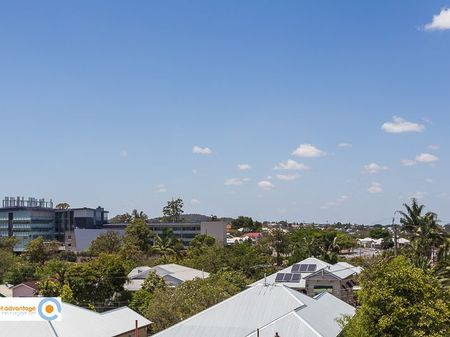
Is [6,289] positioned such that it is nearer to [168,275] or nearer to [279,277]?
[168,275]

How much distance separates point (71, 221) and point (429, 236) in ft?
347

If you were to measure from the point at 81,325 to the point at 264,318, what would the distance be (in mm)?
13033

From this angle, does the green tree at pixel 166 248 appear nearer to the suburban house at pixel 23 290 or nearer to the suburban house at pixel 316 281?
the suburban house at pixel 23 290

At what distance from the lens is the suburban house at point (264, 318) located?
92.7 ft

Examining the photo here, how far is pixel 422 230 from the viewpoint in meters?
46.0

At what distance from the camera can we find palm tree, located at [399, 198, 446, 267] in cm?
4494

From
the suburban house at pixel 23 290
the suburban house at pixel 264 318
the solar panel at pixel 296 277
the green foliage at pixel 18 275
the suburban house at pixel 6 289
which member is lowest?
the suburban house at pixel 6 289

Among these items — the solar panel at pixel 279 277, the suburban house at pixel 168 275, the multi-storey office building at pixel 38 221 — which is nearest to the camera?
the solar panel at pixel 279 277

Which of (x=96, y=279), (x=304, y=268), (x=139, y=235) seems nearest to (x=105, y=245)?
(x=139, y=235)

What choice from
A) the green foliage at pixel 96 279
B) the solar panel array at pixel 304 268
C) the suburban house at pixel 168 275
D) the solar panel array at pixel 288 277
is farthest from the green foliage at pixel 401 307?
the suburban house at pixel 168 275

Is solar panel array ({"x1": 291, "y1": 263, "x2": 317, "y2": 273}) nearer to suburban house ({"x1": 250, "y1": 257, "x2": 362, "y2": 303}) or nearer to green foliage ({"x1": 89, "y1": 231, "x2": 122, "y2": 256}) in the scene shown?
suburban house ({"x1": 250, "y1": 257, "x2": 362, "y2": 303})

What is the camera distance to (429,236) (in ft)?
149

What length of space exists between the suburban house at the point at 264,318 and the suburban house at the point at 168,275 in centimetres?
3241

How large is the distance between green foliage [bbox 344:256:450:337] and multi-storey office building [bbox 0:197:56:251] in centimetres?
11457
